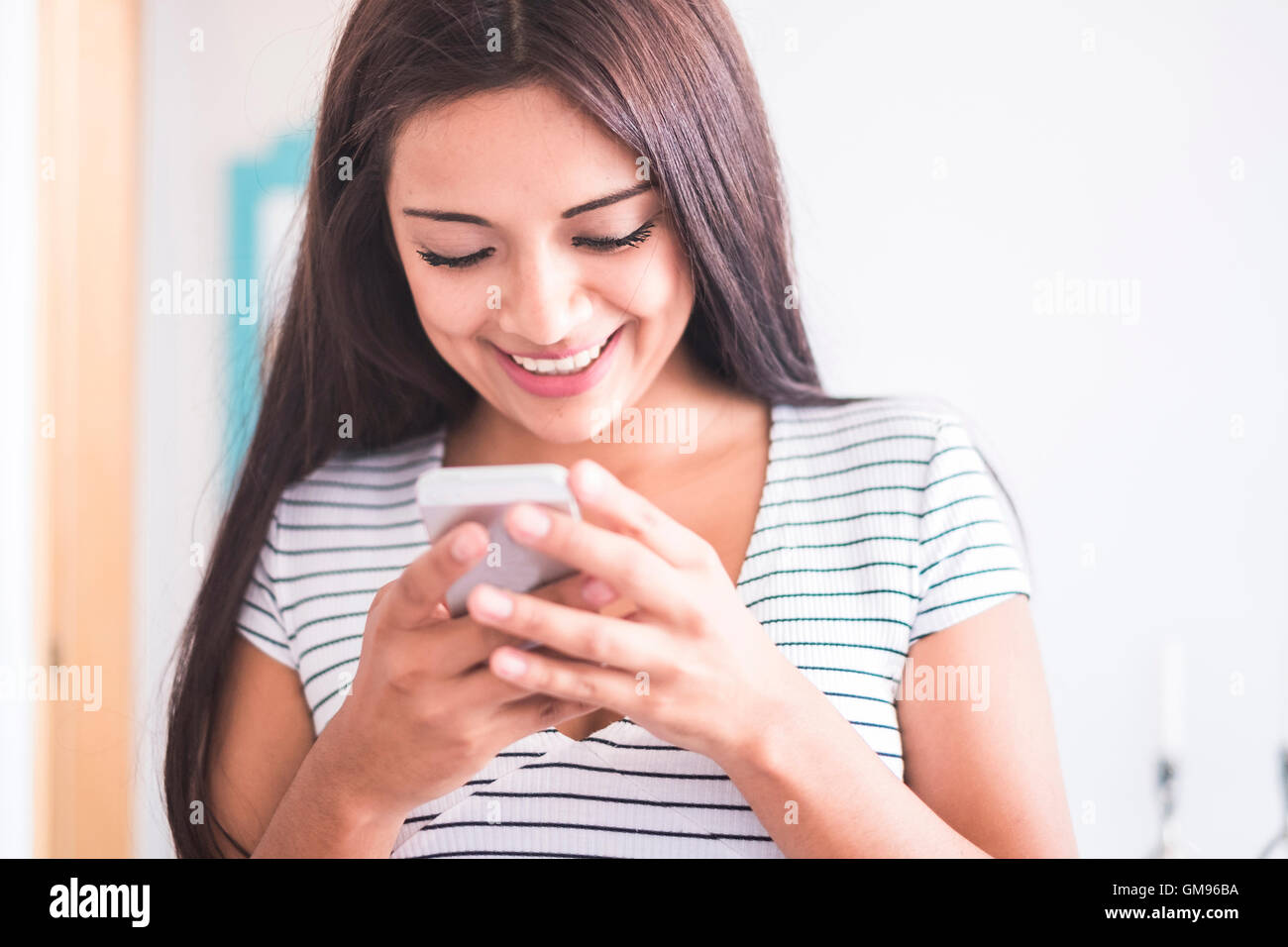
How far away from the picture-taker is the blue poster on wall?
100 centimetres

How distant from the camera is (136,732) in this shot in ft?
3.45

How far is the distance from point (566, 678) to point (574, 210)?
314 mm

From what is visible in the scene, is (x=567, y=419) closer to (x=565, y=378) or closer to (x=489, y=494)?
(x=565, y=378)

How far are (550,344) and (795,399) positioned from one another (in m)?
0.24

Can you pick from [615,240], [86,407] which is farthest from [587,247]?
[86,407]

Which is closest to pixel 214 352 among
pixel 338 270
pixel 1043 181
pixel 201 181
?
pixel 201 181

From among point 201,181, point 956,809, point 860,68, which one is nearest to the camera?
point 956,809

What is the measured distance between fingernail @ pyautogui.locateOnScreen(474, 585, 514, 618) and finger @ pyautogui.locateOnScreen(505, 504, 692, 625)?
30mm

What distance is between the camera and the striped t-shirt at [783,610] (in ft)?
2.20

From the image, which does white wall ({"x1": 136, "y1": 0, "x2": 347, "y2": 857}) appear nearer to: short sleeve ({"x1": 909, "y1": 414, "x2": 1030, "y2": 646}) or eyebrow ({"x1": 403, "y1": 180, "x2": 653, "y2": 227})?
eyebrow ({"x1": 403, "y1": 180, "x2": 653, "y2": 227})

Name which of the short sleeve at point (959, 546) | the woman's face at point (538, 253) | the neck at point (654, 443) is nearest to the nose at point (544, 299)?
the woman's face at point (538, 253)

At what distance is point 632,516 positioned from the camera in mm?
478

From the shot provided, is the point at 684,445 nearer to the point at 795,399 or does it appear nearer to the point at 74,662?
the point at 795,399

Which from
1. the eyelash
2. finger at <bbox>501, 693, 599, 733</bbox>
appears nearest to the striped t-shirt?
finger at <bbox>501, 693, 599, 733</bbox>
